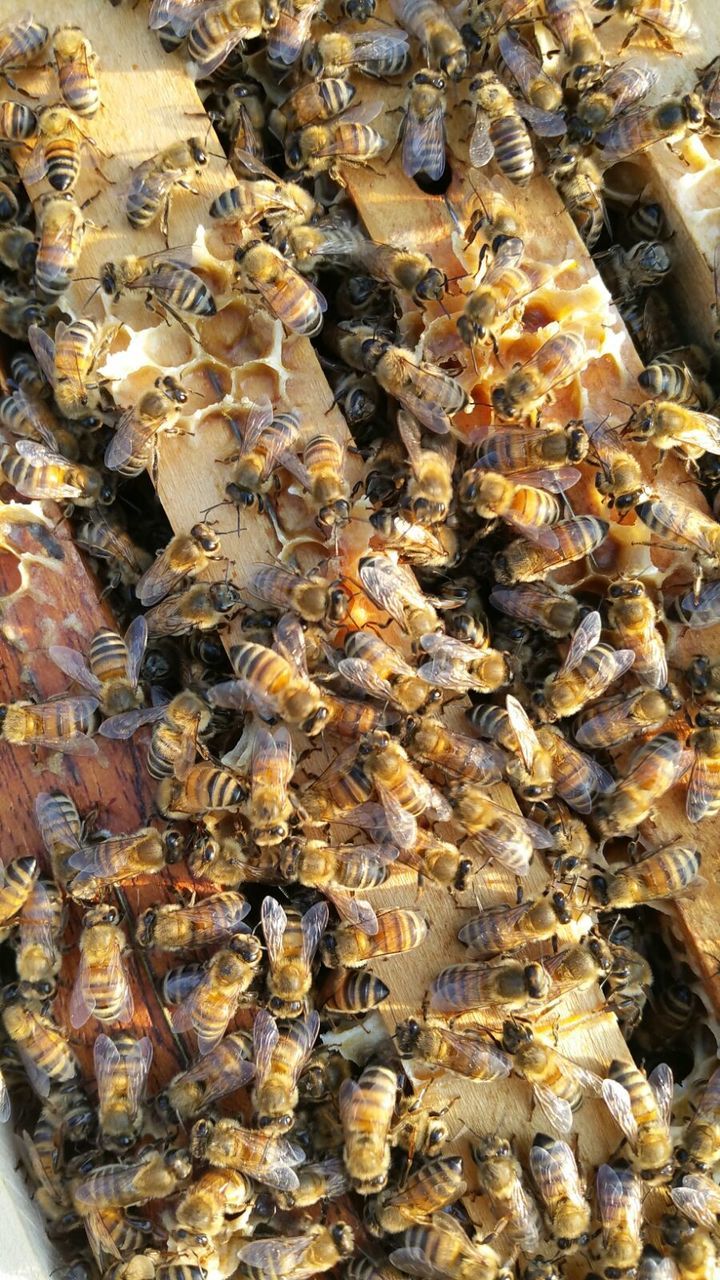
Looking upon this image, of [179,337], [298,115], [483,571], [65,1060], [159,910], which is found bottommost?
[65,1060]

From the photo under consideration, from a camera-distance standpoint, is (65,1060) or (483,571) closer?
(65,1060)

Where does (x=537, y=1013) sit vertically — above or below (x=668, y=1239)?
above

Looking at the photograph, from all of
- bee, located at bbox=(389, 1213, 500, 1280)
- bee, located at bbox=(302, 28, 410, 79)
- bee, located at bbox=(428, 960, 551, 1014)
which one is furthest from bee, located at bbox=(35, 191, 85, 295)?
bee, located at bbox=(389, 1213, 500, 1280)

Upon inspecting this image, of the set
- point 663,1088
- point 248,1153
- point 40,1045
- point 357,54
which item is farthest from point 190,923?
point 357,54

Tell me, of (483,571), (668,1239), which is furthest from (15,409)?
(668,1239)

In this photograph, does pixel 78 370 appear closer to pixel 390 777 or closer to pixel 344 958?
pixel 390 777

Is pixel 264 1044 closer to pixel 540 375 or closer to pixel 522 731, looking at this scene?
pixel 522 731

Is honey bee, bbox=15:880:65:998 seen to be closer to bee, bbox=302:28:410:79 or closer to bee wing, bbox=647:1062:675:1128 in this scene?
bee wing, bbox=647:1062:675:1128
